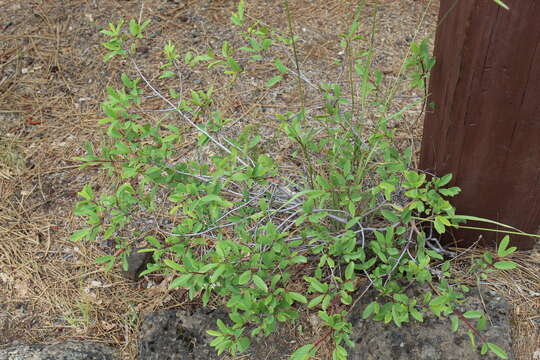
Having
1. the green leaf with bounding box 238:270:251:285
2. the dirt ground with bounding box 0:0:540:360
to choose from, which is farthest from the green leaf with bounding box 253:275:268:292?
the dirt ground with bounding box 0:0:540:360

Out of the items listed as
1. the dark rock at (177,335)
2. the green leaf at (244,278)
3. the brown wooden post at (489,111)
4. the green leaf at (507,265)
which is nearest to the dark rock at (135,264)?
the dark rock at (177,335)

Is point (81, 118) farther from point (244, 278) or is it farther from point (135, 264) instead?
point (244, 278)

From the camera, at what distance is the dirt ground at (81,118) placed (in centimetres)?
220

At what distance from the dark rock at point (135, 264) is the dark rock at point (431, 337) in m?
1.02

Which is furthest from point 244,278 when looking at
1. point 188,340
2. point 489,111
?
point 489,111

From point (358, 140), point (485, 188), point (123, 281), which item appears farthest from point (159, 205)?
point (485, 188)

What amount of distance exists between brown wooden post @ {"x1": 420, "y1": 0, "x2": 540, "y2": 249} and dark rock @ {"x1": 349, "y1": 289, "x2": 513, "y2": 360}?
321 mm

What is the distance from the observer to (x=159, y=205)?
2547 mm

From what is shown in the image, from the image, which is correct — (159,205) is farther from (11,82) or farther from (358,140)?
(11,82)

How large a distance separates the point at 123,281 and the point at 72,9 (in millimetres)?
2309

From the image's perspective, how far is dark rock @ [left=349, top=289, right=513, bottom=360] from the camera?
1.76 meters

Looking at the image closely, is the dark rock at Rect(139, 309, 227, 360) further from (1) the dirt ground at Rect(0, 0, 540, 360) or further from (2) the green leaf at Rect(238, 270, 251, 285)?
(2) the green leaf at Rect(238, 270, 251, 285)

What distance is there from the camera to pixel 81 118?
9.99 feet

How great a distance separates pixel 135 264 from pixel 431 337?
52.2 inches
